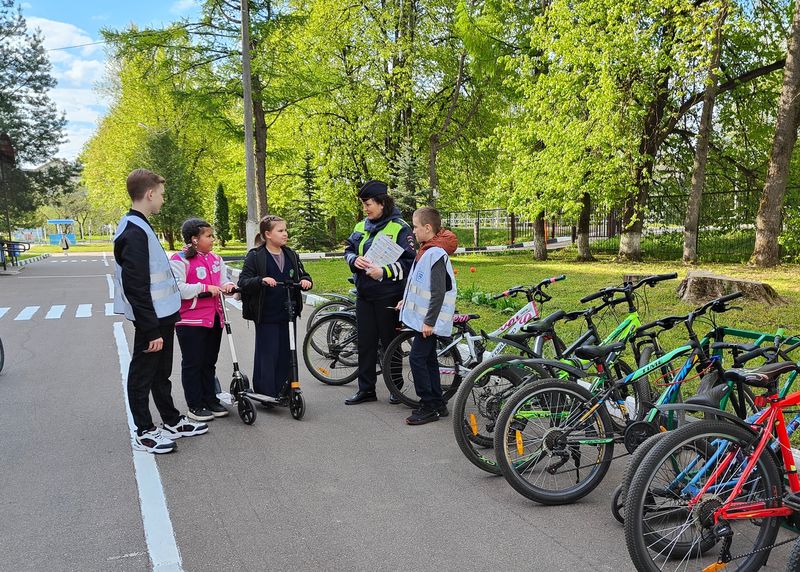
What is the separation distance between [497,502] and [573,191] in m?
15.6

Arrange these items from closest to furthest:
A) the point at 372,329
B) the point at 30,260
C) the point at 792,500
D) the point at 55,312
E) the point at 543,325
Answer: the point at 792,500, the point at 543,325, the point at 372,329, the point at 55,312, the point at 30,260

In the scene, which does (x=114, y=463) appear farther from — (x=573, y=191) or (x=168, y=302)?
(x=573, y=191)

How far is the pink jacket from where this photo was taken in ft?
17.2

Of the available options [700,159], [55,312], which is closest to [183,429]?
[55,312]

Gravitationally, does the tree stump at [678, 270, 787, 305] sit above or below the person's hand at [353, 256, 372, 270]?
below

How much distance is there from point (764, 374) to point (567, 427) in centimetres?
119

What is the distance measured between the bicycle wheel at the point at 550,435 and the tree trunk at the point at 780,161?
1379cm

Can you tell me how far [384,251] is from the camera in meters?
5.62

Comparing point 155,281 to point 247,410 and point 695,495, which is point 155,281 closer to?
point 247,410

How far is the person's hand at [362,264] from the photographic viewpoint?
547 centimetres

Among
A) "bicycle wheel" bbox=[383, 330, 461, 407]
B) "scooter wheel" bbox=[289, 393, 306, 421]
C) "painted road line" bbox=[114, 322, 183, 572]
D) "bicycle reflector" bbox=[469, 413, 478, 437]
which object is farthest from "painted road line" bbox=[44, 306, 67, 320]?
"bicycle reflector" bbox=[469, 413, 478, 437]

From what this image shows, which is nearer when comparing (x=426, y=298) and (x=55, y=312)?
(x=426, y=298)

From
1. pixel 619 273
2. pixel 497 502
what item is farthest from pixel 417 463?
pixel 619 273

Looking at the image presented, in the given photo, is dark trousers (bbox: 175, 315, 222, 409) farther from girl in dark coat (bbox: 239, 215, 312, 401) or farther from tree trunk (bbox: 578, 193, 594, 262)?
tree trunk (bbox: 578, 193, 594, 262)
